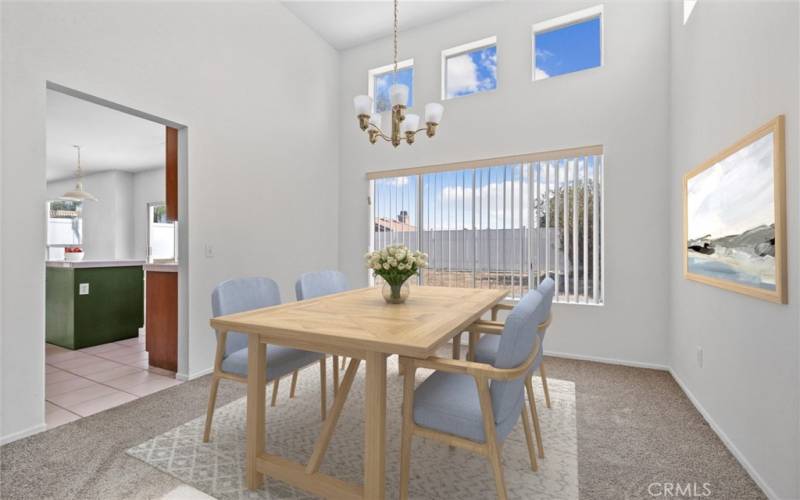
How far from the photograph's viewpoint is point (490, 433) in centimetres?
129

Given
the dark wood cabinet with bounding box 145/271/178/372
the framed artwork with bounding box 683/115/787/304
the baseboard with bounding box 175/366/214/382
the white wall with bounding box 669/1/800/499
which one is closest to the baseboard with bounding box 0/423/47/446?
the baseboard with bounding box 175/366/214/382

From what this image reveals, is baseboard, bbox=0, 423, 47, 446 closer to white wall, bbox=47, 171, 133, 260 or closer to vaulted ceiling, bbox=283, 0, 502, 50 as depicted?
vaulted ceiling, bbox=283, 0, 502, 50

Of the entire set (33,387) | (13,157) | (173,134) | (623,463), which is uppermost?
(173,134)

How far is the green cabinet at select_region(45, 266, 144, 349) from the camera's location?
3.83m

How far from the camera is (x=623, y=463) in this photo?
71.7 inches

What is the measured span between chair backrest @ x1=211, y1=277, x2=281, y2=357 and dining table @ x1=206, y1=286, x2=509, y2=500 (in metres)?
0.31

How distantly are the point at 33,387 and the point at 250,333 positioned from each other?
161cm

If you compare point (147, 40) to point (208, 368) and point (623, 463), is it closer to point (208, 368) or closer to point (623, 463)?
point (208, 368)

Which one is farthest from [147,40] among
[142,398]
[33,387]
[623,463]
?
[623,463]

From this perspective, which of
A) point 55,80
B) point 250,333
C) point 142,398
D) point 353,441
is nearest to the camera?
point 250,333

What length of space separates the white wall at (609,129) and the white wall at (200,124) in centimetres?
154

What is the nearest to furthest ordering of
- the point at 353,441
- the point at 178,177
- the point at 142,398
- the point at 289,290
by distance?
the point at 353,441 → the point at 142,398 → the point at 178,177 → the point at 289,290

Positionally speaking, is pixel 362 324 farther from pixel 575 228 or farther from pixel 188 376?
pixel 575 228

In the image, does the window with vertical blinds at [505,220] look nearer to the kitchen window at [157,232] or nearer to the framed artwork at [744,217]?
the framed artwork at [744,217]
